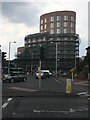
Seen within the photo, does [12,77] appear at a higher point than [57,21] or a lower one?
lower

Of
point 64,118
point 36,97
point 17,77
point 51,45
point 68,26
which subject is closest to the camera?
point 64,118

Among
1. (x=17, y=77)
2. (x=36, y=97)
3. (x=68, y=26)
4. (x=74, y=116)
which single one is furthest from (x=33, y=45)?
(x=74, y=116)

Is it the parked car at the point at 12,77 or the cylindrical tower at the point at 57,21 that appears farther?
the cylindrical tower at the point at 57,21

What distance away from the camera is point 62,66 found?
128 metres

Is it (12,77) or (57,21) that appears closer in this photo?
(12,77)

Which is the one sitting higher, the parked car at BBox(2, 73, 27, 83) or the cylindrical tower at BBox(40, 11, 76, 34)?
the cylindrical tower at BBox(40, 11, 76, 34)

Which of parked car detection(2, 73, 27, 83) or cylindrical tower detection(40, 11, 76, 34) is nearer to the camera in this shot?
parked car detection(2, 73, 27, 83)

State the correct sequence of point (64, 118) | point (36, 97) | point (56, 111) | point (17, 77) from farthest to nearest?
point (17, 77)
point (36, 97)
point (56, 111)
point (64, 118)

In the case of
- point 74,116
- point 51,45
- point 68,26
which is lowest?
point 74,116

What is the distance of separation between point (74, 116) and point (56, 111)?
1.70m

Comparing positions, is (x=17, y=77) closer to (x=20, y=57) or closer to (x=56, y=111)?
(x=56, y=111)

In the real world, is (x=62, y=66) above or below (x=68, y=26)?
below

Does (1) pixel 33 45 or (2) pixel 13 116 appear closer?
(2) pixel 13 116

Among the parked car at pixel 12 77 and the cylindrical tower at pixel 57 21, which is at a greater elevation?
the cylindrical tower at pixel 57 21
